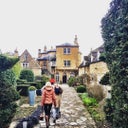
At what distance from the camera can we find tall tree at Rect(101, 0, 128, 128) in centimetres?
669

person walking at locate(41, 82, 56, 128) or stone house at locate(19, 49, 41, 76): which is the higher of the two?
stone house at locate(19, 49, 41, 76)

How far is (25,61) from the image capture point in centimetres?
5231

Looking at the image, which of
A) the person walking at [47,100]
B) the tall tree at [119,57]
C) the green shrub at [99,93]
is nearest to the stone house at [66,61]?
the green shrub at [99,93]

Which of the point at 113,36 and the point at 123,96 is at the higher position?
the point at 113,36

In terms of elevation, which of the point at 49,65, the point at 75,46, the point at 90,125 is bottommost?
the point at 90,125

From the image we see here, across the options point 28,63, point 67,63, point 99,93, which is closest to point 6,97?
point 99,93

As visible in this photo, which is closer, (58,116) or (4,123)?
(4,123)

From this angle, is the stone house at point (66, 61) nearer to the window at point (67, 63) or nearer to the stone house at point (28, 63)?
the window at point (67, 63)

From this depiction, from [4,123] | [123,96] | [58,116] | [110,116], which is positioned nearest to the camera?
[123,96]

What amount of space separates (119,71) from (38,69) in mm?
45659

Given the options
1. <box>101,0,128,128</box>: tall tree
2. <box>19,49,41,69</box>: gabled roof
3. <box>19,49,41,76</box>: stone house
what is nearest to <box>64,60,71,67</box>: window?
<box>19,49,41,76</box>: stone house

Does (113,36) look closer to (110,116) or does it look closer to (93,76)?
(110,116)

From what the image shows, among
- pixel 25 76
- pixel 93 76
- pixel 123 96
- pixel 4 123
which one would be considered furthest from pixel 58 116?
pixel 25 76

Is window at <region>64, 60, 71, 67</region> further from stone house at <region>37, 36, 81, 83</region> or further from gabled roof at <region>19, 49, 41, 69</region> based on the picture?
gabled roof at <region>19, 49, 41, 69</region>
